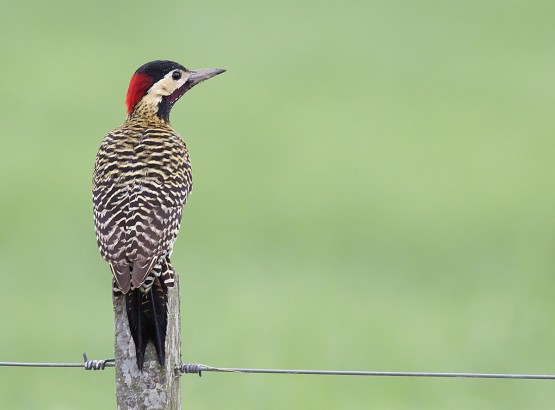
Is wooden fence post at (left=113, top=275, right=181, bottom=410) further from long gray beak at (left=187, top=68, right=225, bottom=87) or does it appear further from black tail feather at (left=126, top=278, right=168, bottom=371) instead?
long gray beak at (left=187, top=68, right=225, bottom=87)

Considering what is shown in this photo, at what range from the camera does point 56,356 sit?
1351 centimetres

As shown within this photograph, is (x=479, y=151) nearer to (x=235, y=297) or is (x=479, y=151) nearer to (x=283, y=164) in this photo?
(x=283, y=164)

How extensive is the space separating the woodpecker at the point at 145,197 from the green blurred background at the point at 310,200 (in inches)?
185

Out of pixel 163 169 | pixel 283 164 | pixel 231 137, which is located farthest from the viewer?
pixel 231 137

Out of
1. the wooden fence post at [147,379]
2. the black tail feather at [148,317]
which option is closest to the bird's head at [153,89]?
the black tail feather at [148,317]

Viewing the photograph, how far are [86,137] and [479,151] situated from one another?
6.42 meters

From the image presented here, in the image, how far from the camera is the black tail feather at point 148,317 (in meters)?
5.30

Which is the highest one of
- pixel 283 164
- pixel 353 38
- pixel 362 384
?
pixel 353 38

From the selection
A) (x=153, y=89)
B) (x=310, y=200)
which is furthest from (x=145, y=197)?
(x=310, y=200)

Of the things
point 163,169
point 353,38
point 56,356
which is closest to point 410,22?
point 353,38

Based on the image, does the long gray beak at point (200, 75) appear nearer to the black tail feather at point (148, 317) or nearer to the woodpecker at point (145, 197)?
the woodpecker at point (145, 197)

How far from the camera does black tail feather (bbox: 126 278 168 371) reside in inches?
209

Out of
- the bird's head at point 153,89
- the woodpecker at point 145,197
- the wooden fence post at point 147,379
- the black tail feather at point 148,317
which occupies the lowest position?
the wooden fence post at point 147,379

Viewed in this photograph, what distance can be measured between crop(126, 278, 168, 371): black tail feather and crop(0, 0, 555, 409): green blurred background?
251 inches
